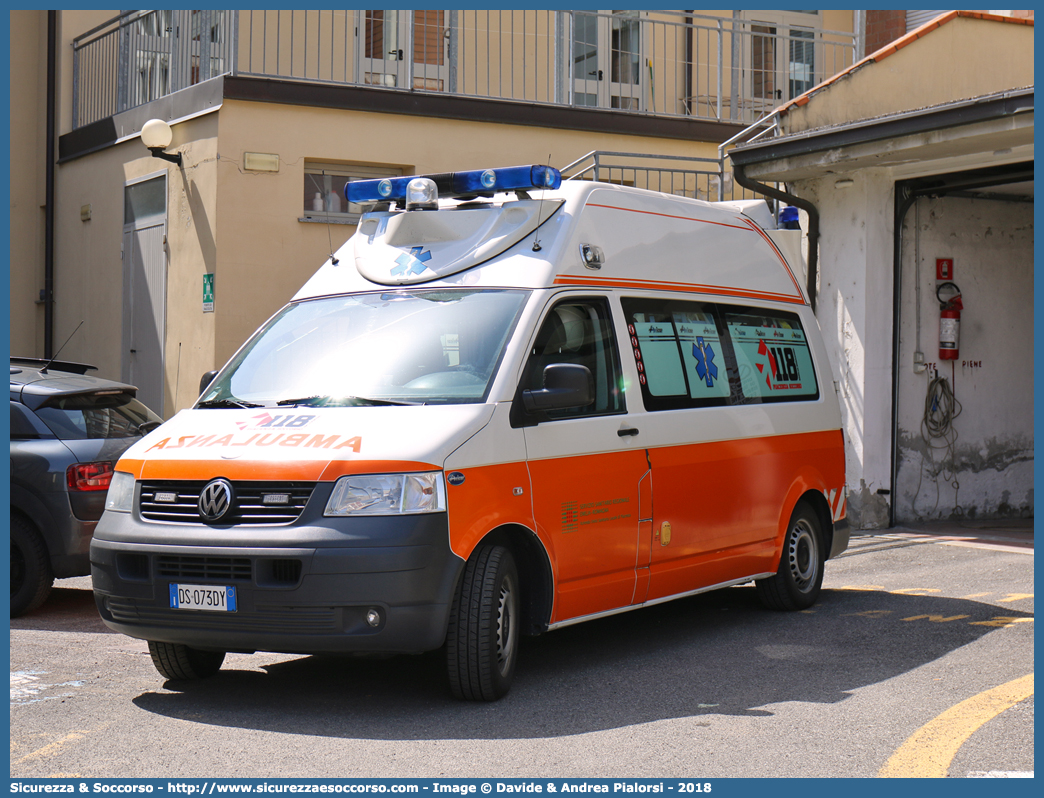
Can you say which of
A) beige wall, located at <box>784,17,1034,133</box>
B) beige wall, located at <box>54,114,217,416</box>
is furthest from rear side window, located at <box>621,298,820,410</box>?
beige wall, located at <box>54,114,217,416</box>

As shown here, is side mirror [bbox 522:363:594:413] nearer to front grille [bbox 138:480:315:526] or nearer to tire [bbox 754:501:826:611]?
front grille [bbox 138:480:315:526]

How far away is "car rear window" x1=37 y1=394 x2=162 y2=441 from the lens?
26.1ft

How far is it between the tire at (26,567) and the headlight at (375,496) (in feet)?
10.9

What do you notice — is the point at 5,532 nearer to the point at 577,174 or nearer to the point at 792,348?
the point at 792,348

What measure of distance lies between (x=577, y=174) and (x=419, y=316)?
7.33 m

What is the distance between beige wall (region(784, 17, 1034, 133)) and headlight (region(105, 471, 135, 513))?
347 inches

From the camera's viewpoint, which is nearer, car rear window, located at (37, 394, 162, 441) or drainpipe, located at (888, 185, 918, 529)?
car rear window, located at (37, 394, 162, 441)

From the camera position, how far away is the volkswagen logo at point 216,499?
5406mm

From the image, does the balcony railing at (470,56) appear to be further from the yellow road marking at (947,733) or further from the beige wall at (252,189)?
the yellow road marking at (947,733)

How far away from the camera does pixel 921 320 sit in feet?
40.8

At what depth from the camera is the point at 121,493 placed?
19.1 feet

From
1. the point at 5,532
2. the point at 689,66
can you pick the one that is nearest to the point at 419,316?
the point at 5,532

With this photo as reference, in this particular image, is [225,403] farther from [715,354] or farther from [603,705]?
[715,354]
